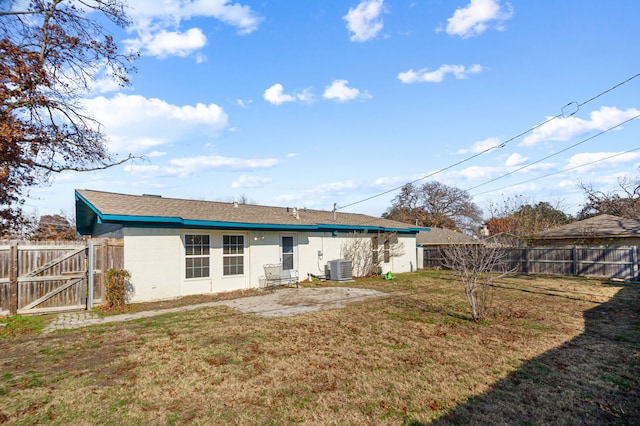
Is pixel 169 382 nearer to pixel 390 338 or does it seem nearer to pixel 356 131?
pixel 390 338

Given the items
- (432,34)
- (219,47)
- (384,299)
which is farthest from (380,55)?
(384,299)

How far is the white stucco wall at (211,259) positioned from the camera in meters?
10.6

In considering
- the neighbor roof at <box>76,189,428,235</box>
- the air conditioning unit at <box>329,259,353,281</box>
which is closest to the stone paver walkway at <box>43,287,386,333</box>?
the air conditioning unit at <box>329,259,353,281</box>

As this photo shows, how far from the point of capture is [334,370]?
469 cm

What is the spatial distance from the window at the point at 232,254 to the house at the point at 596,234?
17546 mm

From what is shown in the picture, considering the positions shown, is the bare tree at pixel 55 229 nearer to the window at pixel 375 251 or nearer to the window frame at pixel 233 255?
the window frame at pixel 233 255

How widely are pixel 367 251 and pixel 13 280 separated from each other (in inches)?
551

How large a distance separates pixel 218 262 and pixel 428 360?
362 inches

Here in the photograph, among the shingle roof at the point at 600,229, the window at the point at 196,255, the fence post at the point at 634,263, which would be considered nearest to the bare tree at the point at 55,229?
the window at the point at 196,255

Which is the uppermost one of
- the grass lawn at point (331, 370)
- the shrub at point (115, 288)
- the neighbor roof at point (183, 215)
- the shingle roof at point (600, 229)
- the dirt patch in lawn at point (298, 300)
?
the neighbor roof at point (183, 215)

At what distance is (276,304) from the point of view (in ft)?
32.8

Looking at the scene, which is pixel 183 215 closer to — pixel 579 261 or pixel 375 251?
pixel 375 251

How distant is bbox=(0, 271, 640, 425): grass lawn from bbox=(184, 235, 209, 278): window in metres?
3.62

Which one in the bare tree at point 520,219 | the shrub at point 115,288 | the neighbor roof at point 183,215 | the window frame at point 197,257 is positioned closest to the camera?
the shrub at point 115,288
